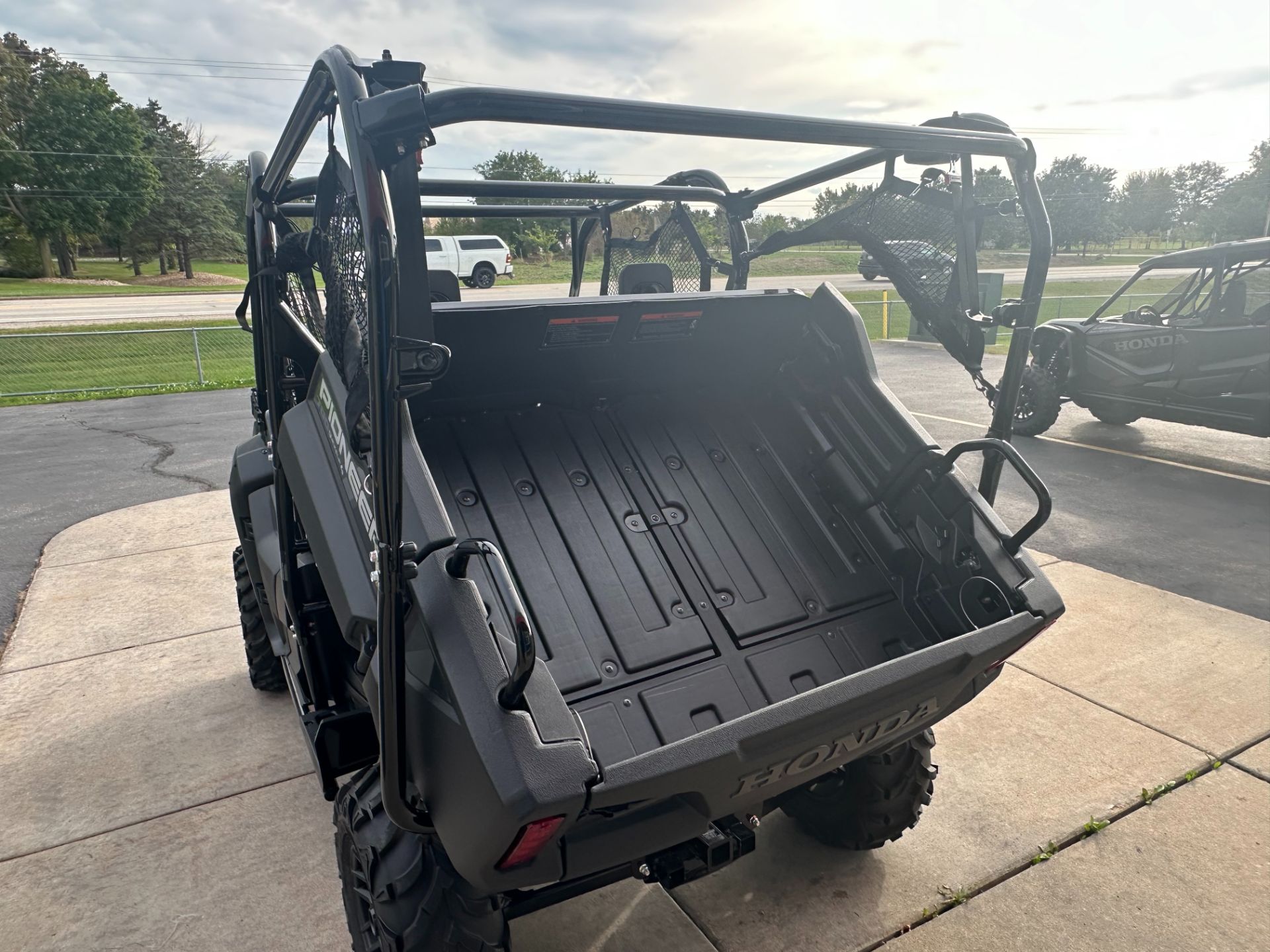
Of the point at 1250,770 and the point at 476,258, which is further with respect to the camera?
the point at 476,258

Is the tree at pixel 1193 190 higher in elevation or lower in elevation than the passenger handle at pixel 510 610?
higher

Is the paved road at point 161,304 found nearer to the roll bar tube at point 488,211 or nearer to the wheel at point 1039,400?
the wheel at point 1039,400

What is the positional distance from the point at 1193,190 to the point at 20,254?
61653 mm

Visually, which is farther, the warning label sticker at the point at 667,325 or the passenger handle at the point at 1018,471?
the warning label sticker at the point at 667,325

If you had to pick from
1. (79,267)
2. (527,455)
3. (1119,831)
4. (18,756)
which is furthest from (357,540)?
(79,267)

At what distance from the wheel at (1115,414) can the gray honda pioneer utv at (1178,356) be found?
2 cm

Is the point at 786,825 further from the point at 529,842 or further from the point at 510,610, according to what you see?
the point at 510,610

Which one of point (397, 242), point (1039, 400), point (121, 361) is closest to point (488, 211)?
point (397, 242)

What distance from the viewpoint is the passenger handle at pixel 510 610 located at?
1.52 m

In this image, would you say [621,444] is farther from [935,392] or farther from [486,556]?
[935,392]

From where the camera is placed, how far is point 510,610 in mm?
1604

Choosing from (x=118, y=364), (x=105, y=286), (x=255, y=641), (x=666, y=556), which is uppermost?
(x=666, y=556)

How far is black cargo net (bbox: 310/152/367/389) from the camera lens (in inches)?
69.9

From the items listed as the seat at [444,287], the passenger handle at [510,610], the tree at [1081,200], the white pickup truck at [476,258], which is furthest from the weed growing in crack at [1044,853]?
the tree at [1081,200]
